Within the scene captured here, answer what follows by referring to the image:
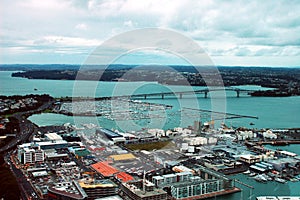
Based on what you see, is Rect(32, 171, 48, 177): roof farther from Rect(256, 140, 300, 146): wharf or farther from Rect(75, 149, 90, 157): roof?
Rect(256, 140, 300, 146): wharf

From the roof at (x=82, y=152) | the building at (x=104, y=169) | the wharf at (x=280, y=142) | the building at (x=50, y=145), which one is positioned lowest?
the wharf at (x=280, y=142)

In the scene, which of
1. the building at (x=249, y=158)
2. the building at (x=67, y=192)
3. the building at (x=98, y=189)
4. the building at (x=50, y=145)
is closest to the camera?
the building at (x=67, y=192)

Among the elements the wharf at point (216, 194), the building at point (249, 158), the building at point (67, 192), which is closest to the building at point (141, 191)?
the wharf at point (216, 194)

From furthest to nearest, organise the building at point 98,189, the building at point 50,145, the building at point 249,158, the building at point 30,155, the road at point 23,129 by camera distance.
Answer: the road at point 23,129 → the building at point 50,145 → the building at point 249,158 → the building at point 30,155 → the building at point 98,189

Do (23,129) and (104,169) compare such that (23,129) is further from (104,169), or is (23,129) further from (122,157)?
(104,169)

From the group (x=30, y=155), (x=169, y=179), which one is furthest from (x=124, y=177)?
(x=30, y=155)

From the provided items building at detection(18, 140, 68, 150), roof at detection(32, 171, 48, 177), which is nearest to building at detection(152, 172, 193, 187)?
roof at detection(32, 171, 48, 177)

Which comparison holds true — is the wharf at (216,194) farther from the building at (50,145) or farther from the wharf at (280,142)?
the building at (50,145)
